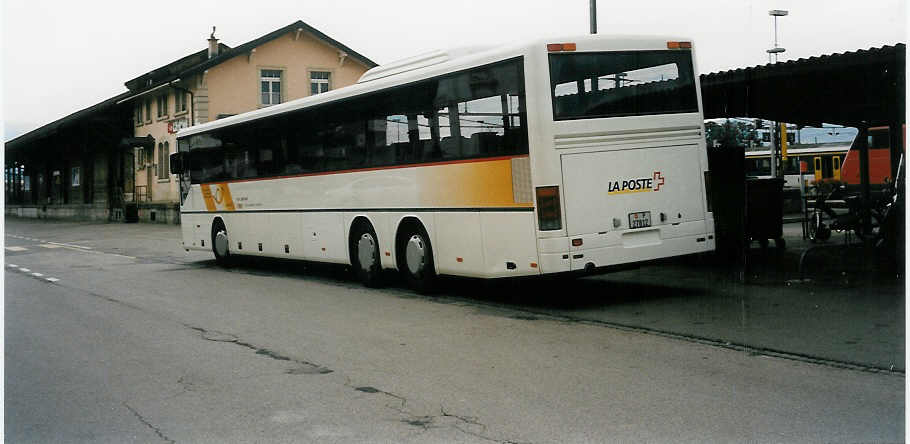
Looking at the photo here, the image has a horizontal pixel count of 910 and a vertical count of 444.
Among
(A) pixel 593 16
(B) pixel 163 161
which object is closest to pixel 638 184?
(A) pixel 593 16

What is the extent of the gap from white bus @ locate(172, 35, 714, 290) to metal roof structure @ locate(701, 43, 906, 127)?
92.2 inches

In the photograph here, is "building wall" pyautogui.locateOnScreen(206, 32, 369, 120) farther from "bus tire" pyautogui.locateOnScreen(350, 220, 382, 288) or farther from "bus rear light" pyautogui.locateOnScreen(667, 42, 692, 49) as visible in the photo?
"bus rear light" pyautogui.locateOnScreen(667, 42, 692, 49)

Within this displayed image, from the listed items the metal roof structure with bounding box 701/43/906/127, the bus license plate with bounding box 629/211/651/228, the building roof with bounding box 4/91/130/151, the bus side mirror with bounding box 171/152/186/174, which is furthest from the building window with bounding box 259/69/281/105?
the bus license plate with bounding box 629/211/651/228

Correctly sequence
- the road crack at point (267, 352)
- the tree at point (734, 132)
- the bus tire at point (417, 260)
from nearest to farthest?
the road crack at point (267, 352)
the bus tire at point (417, 260)
the tree at point (734, 132)

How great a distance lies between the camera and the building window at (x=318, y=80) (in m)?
46.0

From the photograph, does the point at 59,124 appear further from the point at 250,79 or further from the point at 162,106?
the point at 162,106

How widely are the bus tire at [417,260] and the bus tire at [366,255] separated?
2.39 feet

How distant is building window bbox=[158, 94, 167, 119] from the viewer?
48.3 meters

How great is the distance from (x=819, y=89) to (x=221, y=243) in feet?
36.8

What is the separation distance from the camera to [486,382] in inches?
275

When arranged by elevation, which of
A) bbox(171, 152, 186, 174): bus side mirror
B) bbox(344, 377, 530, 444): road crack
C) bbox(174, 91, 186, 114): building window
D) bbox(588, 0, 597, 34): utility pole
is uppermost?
bbox(174, 91, 186, 114): building window

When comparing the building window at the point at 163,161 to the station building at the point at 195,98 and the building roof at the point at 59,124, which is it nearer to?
the station building at the point at 195,98

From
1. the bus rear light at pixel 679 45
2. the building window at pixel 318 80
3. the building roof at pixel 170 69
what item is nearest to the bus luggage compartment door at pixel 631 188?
the bus rear light at pixel 679 45

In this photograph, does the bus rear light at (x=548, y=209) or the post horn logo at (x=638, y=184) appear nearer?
the bus rear light at (x=548, y=209)
